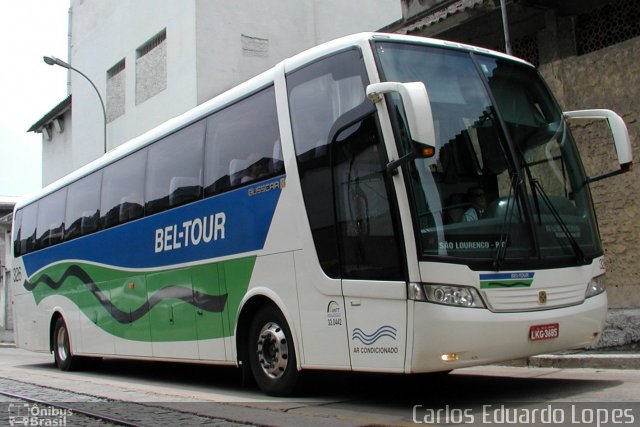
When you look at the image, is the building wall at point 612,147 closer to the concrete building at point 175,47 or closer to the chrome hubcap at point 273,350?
the chrome hubcap at point 273,350

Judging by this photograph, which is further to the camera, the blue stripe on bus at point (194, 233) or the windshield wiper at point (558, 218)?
the blue stripe on bus at point (194, 233)

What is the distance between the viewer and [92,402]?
24.5ft

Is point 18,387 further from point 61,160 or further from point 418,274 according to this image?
point 61,160

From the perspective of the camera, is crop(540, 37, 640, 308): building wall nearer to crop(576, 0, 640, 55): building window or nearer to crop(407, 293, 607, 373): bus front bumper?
crop(576, 0, 640, 55): building window

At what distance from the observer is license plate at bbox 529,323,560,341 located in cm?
579

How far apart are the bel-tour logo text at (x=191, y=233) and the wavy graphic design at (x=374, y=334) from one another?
2485mm

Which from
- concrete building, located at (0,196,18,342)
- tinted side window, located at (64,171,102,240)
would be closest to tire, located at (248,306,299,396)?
tinted side window, located at (64,171,102,240)

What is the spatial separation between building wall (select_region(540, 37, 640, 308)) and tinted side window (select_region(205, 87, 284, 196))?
6.06 metres

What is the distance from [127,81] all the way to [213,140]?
22450 millimetres

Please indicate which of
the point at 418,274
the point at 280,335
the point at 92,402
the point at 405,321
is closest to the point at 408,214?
the point at 418,274

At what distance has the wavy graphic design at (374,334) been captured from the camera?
18.8 feet

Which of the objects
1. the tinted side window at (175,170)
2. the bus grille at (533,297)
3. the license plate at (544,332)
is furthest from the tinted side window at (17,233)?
the license plate at (544,332)

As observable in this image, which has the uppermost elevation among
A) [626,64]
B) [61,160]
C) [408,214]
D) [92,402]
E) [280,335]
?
A: [61,160]

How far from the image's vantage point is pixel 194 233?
8.48 m
